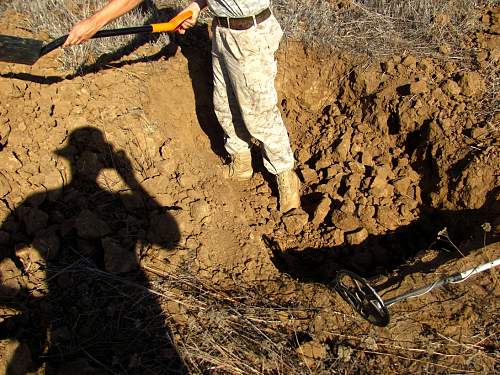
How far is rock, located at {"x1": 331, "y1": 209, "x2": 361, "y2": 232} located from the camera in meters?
3.29

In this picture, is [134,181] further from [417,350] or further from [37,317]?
[417,350]

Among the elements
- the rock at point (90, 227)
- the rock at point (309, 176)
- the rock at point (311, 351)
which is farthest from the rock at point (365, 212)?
the rock at point (90, 227)

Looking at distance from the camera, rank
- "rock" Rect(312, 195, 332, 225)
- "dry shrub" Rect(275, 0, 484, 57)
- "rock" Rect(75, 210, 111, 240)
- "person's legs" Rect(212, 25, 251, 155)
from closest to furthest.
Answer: "rock" Rect(75, 210, 111, 240), "person's legs" Rect(212, 25, 251, 155), "rock" Rect(312, 195, 332, 225), "dry shrub" Rect(275, 0, 484, 57)

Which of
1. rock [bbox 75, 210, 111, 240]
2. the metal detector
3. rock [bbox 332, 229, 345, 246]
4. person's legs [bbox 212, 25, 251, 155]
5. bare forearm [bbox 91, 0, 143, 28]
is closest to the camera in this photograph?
the metal detector

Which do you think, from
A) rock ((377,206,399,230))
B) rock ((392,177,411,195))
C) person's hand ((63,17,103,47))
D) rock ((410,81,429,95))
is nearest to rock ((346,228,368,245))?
rock ((377,206,399,230))

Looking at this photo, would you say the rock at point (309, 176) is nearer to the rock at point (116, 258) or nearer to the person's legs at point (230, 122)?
the person's legs at point (230, 122)

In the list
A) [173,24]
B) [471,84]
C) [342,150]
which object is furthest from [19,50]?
[471,84]

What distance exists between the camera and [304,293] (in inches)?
104

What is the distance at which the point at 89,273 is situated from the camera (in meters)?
2.59

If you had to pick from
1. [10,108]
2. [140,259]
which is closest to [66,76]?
[10,108]

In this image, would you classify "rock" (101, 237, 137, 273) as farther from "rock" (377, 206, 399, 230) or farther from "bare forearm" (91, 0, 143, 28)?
"rock" (377, 206, 399, 230)

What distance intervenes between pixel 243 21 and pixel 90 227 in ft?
4.89

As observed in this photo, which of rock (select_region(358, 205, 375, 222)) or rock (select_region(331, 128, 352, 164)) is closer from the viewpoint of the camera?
rock (select_region(358, 205, 375, 222))

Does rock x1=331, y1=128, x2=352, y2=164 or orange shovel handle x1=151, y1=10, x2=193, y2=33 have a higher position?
orange shovel handle x1=151, y1=10, x2=193, y2=33
